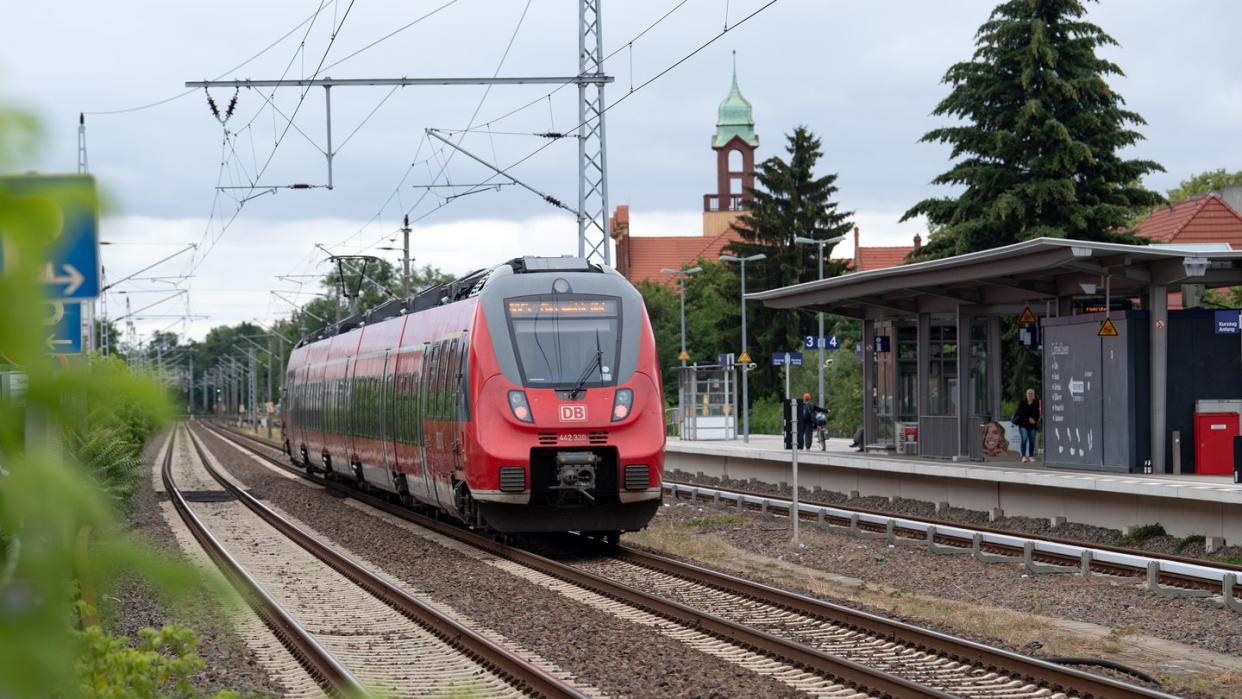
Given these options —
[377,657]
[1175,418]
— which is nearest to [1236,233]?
[1175,418]

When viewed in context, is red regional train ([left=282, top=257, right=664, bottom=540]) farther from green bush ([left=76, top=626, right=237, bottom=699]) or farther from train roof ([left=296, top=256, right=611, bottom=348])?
green bush ([left=76, top=626, right=237, bottom=699])

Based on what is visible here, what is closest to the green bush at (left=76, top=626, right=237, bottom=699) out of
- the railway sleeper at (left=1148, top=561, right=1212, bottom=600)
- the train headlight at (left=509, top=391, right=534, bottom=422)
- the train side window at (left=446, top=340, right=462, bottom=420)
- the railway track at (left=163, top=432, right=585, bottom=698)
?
the railway track at (left=163, top=432, right=585, bottom=698)

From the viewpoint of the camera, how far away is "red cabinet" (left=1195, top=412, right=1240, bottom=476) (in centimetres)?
2238

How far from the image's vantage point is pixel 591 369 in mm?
18000

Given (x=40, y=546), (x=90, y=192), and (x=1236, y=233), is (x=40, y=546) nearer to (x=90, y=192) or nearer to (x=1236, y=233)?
(x=90, y=192)

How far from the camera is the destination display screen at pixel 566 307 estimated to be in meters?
18.2

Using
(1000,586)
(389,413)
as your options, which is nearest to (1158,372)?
(1000,586)

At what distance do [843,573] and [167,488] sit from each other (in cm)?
2480

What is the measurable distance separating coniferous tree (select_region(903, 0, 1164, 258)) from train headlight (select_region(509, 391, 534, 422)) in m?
26.7

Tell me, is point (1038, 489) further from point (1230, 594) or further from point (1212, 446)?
point (1230, 594)

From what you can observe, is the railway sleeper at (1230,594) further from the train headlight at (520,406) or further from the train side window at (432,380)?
the train side window at (432,380)

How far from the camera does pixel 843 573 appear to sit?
687 inches

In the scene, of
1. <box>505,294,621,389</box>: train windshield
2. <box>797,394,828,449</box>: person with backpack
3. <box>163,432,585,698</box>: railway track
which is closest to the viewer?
<box>163,432,585,698</box>: railway track

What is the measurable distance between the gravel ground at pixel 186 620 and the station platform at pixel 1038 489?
12.0m
